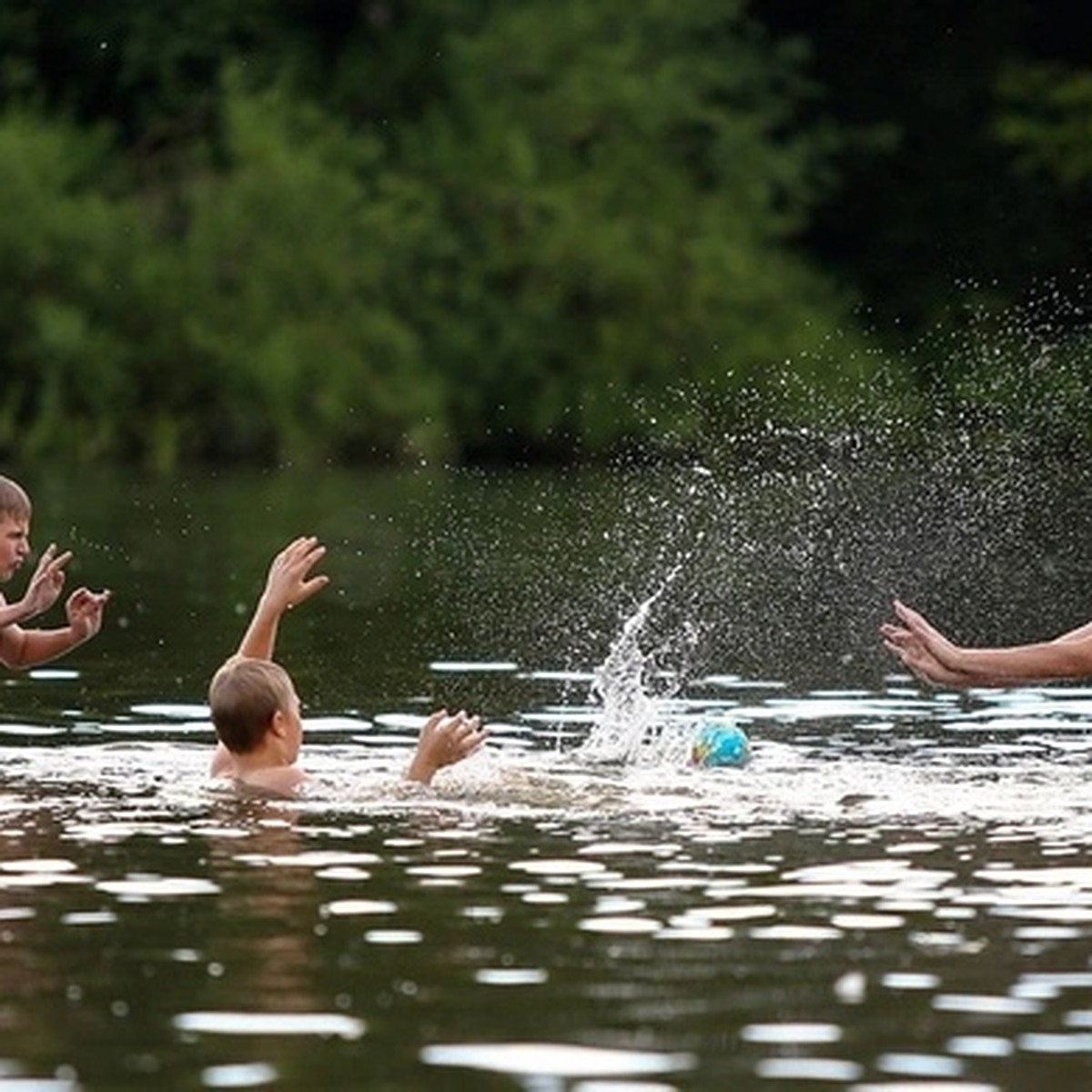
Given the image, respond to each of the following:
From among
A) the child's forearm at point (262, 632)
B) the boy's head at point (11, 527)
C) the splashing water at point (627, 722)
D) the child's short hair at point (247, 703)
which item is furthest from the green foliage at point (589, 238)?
the child's short hair at point (247, 703)

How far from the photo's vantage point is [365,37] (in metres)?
57.1

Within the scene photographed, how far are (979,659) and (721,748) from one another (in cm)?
187

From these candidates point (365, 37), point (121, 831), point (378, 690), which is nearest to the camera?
point (121, 831)

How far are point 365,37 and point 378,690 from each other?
3977cm

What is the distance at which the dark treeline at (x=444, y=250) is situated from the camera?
4850 cm

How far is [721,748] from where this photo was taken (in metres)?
14.3

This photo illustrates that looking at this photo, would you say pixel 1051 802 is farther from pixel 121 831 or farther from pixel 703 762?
pixel 121 831

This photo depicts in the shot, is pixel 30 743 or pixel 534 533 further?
pixel 534 533

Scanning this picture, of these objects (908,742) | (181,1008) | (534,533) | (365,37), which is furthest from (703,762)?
(365,37)

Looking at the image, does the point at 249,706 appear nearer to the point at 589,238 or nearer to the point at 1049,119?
the point at 589,238

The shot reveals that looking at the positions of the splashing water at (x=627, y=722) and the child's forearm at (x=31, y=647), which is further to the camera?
the splashing water at (x=627, y=722)

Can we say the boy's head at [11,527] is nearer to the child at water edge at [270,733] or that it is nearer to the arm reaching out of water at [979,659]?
the child at water edge at [270,733]

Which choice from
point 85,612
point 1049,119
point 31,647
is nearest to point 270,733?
point 85,612

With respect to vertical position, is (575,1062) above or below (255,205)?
below
